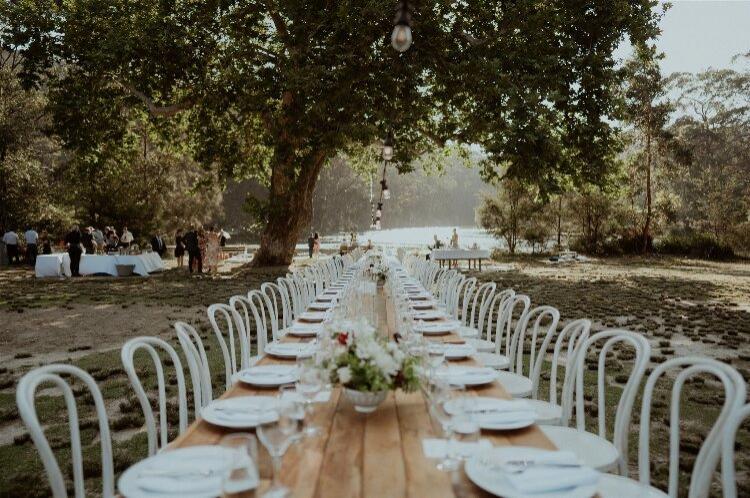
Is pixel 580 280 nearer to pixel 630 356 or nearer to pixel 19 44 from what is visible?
pixel 630 356

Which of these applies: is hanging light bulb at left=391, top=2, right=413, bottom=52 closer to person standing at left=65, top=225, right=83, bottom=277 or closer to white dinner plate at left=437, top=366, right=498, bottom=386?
white dinner plate at left=437, top=366, right=498, bottom=386

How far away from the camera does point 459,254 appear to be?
19375 mm

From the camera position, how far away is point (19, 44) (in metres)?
12.3

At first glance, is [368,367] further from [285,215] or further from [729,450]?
[285,215]

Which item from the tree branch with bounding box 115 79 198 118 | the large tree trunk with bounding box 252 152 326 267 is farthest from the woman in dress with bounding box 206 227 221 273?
the tree branch with bounding box 115 79 198 118

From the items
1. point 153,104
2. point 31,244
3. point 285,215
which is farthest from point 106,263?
point 31,244

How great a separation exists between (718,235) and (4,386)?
31408 millimetres

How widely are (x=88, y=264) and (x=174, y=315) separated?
28.2ft

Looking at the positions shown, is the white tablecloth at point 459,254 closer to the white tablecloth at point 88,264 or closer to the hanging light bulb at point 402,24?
the white tablecloth at point 88,264

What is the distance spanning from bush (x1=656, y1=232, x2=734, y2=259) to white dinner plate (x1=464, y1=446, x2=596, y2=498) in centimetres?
2968

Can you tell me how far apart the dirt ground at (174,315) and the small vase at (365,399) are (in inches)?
85.1

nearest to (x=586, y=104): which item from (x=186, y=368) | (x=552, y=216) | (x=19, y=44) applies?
(x=186, y=368)

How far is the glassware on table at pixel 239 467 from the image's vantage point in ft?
4.21

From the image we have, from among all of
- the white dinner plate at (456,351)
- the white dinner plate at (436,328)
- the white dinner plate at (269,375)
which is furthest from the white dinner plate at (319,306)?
the white dinner plate at (269,375)
